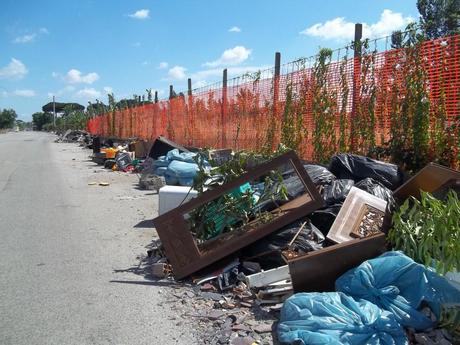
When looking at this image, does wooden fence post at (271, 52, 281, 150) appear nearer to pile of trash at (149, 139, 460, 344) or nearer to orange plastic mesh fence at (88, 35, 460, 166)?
orange plastic mesh fence at (88, 35, 460, 166)

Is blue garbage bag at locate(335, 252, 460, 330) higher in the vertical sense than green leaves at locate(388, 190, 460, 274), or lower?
lower

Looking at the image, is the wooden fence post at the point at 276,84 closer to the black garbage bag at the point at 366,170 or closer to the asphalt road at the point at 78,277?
the asphalt road at the point at 78,277

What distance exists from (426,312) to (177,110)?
53.0 ft

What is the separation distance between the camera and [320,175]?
5992 millimetres

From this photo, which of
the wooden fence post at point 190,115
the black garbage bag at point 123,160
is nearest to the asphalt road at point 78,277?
the black garbage bag at point 123,160

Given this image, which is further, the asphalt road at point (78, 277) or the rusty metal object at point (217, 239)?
the rusty metal object at point (217, 239)

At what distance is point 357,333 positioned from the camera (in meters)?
3.06

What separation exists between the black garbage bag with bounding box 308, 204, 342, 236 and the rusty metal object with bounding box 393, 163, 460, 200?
2.23 feet

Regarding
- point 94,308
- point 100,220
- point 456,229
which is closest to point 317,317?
point 456,229

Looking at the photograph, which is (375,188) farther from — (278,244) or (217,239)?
(217,239)

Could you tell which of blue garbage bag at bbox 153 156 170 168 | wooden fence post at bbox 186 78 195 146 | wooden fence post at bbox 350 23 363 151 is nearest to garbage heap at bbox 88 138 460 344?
wooden fence post at bbox 350 23 363 151

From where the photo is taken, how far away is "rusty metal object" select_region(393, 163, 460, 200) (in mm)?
4552

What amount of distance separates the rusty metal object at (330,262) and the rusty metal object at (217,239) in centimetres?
108

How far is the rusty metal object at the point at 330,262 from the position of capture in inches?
154
